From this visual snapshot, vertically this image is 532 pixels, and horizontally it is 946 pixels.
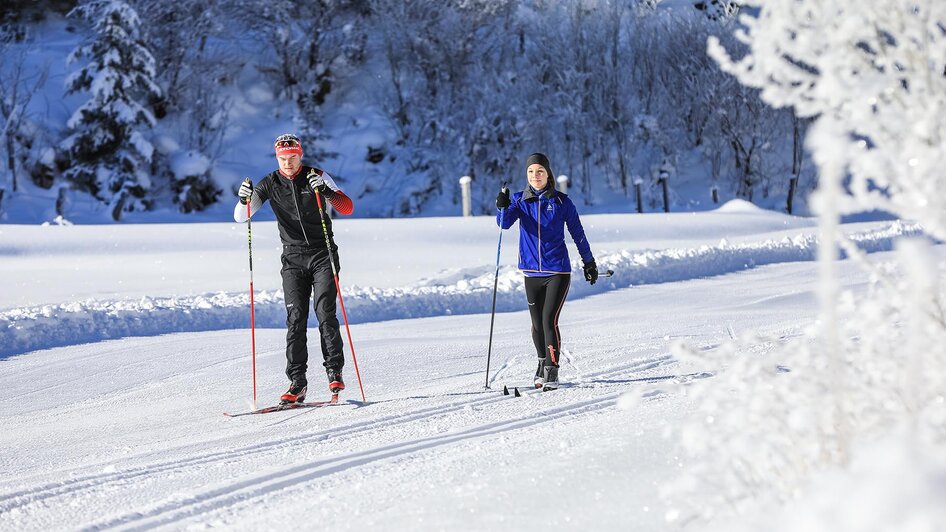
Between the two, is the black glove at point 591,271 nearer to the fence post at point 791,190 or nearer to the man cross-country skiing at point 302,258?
the man cross-country skiing at point 302,258

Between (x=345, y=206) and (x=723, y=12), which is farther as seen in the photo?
(x=723, y=12)

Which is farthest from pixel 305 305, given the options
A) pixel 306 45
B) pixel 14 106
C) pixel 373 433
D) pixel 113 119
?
pixel 306 45

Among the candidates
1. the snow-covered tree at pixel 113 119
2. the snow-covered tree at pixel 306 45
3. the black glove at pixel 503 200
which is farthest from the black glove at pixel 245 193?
the snow-covered tree at pixel 306 45

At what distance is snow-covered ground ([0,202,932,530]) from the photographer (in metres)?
3.60

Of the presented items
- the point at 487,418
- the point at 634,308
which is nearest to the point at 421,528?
the point at 487,418

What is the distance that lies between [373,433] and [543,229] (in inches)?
88.3

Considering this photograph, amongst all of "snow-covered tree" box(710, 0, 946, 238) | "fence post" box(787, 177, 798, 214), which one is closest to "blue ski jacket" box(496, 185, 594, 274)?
"snow-covered tree" box(710, 0, 946, 238)

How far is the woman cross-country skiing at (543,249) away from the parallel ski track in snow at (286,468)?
0.46m

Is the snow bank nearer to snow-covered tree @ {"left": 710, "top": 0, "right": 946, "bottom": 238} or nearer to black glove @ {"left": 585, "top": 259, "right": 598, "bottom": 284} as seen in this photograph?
black glove @ {"left": 585, "top": 259, "right": 598, "bottom": 284}

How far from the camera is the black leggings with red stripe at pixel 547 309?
681 centimetres

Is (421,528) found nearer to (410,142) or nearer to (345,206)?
(345,206)

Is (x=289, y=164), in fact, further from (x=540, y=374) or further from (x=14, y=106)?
(x=14, y=106)

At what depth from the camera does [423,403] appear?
641cm

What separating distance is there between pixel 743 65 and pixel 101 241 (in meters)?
15.4
